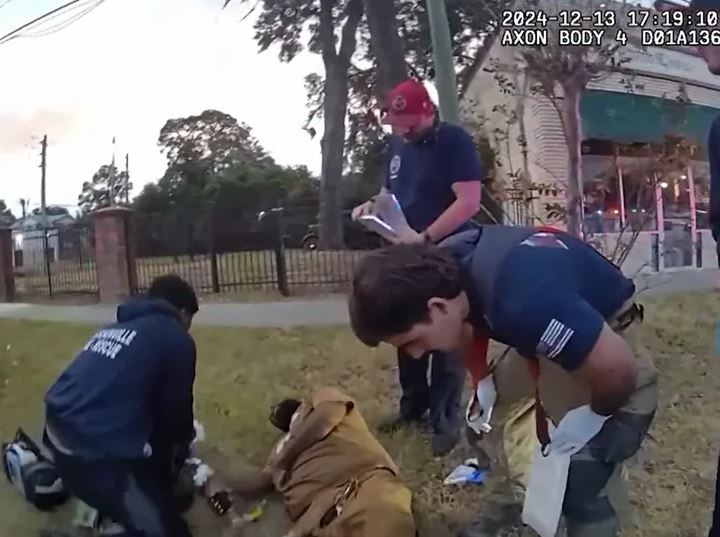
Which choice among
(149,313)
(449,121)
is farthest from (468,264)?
(149,313)

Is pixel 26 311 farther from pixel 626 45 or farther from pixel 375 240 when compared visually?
pixel 626 45

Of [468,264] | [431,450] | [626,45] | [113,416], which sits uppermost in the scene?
[626,45]

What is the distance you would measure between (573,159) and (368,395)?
605 mm

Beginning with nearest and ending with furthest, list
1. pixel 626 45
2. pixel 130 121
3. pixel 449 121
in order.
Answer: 1. pixel 626 45
2. pixel 449 121
3. pixel 130 121

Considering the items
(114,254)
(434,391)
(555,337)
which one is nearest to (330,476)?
(434,391)

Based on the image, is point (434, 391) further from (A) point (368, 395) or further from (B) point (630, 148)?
(B) point (630, 148)

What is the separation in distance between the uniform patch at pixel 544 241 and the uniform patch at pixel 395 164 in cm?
64

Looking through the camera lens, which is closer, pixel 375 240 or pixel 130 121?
pixel 375 240

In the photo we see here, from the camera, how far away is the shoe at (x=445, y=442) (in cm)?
167

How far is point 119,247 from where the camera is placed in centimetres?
160

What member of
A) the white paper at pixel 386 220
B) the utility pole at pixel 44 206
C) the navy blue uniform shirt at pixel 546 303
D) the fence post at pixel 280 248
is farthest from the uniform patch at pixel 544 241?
the utility pole at pixel 44 206

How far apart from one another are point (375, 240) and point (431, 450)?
19.1 inches

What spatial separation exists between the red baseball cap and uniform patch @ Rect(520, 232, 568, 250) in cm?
58

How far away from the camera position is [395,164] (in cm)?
159
